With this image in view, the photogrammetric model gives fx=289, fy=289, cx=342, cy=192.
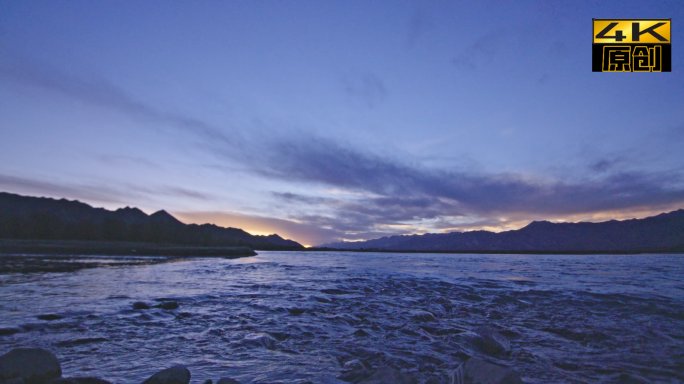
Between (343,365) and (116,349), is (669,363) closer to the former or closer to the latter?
(343,365)

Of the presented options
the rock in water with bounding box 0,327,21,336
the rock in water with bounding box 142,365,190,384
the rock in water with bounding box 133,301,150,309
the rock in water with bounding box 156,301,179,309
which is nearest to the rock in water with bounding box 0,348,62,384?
the rock in water with bounding box 142,365,190,384


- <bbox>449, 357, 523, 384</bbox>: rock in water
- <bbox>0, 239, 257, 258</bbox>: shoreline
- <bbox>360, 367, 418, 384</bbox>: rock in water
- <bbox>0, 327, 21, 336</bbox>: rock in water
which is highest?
<bbox>449, 357, 523, 384</bbox>: rock in water

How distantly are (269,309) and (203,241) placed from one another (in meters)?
171

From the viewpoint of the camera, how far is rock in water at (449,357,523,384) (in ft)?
15.2

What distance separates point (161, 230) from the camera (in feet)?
468

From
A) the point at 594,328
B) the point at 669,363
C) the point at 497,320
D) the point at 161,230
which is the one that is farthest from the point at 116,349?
the point at 161,230

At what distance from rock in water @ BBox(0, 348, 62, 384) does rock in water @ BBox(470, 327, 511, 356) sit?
29.7 ft

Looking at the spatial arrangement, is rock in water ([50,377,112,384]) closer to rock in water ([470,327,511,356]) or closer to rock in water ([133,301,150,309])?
rock in water ([133,301,150,309])

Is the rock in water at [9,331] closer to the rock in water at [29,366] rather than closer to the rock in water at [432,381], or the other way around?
the rock in water at [29,366]

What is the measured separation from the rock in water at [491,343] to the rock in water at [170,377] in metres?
6.74

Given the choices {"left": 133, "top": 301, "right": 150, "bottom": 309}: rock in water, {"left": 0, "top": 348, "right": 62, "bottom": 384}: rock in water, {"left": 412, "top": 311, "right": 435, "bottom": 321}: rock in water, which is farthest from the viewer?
{"left": 133, "top": 301, "right": 150, "bottom": 309}: rock in water

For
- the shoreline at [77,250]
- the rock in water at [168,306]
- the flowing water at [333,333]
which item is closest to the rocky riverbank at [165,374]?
the flowing water at [333,333]

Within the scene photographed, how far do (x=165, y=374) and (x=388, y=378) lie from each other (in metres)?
3.85

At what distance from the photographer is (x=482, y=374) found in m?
4.84
